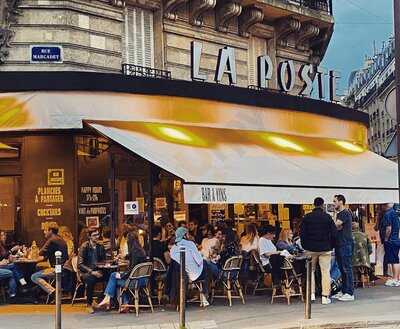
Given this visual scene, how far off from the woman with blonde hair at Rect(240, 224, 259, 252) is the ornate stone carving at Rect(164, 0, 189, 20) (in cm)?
574

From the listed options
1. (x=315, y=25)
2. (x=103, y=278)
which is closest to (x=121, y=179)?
(x=103, y=278)

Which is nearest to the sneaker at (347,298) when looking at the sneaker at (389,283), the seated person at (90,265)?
the sneaker at (389,283)

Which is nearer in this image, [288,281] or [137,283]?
[137,283]

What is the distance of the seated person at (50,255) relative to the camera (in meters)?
12.6

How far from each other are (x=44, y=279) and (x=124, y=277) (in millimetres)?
1912

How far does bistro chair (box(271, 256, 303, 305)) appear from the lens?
486 inches

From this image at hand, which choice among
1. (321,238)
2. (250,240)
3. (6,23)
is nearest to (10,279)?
(250,240)

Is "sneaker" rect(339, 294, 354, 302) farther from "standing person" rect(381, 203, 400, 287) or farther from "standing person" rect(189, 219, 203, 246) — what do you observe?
"standing person" rect(189, 219, 203, 246)

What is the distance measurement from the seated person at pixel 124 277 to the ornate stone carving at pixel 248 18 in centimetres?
859

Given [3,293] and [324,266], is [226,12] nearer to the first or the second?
[324,266]

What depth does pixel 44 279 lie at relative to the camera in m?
12.7

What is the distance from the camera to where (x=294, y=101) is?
52.9ft

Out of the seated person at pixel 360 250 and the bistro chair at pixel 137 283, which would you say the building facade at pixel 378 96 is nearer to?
the seated person at pixel 360 250

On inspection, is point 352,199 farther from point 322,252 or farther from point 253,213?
point 253,213
